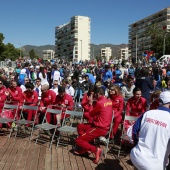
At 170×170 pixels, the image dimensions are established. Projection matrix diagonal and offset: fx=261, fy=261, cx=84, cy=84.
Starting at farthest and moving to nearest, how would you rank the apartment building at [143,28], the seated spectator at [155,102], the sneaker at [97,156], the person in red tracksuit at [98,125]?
the apartment building at [143,28], the seated spectator at [155,102], the person in red tracksuit at [98,125], the sneaker at [97,156]

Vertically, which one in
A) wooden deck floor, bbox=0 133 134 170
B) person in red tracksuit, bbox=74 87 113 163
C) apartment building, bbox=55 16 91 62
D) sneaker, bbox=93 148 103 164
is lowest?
wooden deck floor, bbox=0 133 134 170

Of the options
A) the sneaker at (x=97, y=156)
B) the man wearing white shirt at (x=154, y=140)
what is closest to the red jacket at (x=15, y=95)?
the sneaker at (x=97, y=156)

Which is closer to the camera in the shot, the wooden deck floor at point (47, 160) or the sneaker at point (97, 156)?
the wooden deck floor at point (47, 160)

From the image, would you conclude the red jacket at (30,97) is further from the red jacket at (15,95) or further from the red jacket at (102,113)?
the red jacket at (102,113)

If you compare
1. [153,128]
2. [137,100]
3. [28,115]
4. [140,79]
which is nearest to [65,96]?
[28,115]

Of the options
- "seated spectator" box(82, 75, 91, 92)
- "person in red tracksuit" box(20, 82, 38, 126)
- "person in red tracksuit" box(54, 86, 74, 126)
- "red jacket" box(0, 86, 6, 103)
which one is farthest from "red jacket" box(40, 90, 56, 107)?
"seated spectator" box(82, 75, 91, 92)

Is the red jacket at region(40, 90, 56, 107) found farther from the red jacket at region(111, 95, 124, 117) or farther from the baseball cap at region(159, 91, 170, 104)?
the baseball cap at region(159, 91, 170, 104)

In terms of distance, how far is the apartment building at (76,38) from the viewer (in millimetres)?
139250

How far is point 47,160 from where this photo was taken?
5039 millimetres

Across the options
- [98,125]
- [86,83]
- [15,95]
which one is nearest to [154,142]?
[98,125]

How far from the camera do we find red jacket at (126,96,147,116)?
604 cm

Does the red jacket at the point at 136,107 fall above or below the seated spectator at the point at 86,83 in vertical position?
below

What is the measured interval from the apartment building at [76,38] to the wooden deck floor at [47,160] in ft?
419

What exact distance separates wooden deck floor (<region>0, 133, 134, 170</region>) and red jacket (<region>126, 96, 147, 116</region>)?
1076 millimetres
